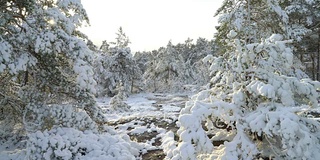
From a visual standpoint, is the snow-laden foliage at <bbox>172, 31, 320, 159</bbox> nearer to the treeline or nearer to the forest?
the forest

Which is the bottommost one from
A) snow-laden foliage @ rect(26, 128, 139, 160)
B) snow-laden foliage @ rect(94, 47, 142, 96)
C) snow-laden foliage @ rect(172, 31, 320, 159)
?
snow-laden foliage @ rect(26, 128, 139, 160)

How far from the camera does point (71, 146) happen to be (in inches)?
247

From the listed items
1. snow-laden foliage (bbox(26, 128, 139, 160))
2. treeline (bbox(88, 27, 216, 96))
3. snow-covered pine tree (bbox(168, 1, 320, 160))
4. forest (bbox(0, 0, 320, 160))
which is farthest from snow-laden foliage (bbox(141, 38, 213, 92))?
snow-covered pine tree (bbox(168, 1, 320, 160))

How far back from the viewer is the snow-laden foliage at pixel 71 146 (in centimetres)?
605

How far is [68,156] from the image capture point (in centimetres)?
608

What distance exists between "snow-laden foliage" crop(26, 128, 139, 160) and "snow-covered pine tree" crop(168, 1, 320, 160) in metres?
1.95

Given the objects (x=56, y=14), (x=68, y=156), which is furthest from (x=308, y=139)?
(x=56, y=14)

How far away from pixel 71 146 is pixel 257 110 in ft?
13.4

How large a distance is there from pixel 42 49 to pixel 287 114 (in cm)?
526

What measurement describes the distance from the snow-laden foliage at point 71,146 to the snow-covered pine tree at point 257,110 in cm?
195

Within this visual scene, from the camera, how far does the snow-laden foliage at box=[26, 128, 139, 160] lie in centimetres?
605

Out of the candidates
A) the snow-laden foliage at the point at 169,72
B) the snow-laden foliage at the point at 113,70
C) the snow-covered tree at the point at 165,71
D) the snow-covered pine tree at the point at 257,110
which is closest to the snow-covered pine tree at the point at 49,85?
the snow-covered pine tree at the point at 257,110

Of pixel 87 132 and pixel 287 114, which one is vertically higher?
pixel 287 114

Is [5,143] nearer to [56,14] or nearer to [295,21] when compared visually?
[56,14]
